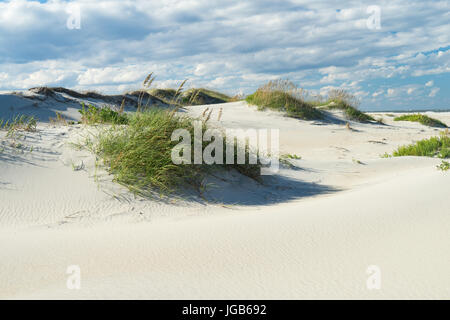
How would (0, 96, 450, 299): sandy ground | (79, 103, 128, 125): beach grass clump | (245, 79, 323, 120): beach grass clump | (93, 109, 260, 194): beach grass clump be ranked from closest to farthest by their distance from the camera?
(0, 96, 450, 299): sandy ground
(93, 109, 260, 194): beach grass clump
(79, 103, 128, 125): beach grass clump
(245, 79, 323, 120): beach grass clump

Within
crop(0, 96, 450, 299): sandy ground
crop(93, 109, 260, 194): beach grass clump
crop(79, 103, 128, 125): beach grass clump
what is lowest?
crop(0, 96, 450, 299): sandy ground

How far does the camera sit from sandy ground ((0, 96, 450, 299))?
2.20 meters

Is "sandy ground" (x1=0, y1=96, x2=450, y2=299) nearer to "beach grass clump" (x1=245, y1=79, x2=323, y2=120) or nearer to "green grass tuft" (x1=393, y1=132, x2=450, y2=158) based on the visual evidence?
"green grass tuft" (x1=393, y1=132, x2=450, y2=158)

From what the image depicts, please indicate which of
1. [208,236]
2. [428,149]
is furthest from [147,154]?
[428,149]

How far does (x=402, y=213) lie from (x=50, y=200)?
333 cm

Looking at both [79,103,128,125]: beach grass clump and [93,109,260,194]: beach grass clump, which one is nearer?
[93,109,260,194]: beach grass clump

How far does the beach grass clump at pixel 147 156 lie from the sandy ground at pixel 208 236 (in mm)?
164

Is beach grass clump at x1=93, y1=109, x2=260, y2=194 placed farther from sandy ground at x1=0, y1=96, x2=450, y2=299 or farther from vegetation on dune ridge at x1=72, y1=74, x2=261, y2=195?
sandy ground at x1=0, y1=96, x2=450, y2=299

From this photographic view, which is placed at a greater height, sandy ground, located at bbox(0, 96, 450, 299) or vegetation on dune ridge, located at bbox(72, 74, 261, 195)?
vegetation on dune ridge, located at bbox(72, 74, 261, 195)

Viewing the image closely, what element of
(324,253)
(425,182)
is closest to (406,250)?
(324,253)

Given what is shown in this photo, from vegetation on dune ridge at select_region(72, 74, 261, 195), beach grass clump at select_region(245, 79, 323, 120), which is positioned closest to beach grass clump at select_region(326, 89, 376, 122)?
beach grass clump at select_region(245, 79, 323, 120)

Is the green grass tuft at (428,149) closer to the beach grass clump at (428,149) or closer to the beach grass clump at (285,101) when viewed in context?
the beach grass clump at (428,149)

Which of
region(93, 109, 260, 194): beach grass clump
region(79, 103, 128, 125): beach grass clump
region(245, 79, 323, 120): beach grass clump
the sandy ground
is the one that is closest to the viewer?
the sandy ground

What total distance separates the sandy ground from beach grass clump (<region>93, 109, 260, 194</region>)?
0.54 feet
